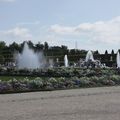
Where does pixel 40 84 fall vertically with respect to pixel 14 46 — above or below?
below

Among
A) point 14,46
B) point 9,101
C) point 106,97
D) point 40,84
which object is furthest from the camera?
point 14,46

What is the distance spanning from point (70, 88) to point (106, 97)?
504 centimetres

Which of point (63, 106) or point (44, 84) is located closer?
point (63, 106)

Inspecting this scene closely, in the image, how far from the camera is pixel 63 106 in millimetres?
16141

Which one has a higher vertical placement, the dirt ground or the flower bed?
the flower bed

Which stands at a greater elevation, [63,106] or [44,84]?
[44,84]

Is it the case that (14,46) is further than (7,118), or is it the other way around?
(14,46)

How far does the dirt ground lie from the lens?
44.8 ft

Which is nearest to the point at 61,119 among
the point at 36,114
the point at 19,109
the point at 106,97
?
the point at 36,114

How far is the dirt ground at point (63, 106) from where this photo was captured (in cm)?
1366

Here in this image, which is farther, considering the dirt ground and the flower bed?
the flower bed

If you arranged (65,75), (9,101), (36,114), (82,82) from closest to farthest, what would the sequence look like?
1. (36,114)
2. (9,101)
3. (82,82)
4. (65,75)

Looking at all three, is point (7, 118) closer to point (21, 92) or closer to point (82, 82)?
point (21, 92)

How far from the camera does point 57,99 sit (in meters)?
18.6
